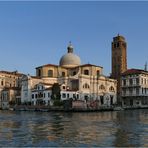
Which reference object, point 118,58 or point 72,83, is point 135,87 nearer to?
→ point 118,58

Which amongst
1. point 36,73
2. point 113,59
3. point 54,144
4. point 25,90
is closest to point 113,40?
point 113,59

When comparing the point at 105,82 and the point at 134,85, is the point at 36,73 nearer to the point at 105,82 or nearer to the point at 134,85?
the point at 105,82

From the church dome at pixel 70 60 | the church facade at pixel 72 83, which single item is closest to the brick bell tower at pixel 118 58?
the church facade at pixel 72 83

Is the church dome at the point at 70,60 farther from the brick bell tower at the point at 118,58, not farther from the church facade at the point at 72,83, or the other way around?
the brick bell tower at the point at 118,58

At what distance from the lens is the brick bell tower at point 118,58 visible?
303 feet

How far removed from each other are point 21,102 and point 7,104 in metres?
5.79

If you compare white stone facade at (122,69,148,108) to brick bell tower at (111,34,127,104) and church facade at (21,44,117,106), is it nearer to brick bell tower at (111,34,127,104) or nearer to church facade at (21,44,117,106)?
church facade at (21,44,117,106)

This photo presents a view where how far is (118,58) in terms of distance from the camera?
93.8 m

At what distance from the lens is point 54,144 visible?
17.0 metres

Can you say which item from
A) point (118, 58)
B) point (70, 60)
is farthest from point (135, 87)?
point (70, 60)

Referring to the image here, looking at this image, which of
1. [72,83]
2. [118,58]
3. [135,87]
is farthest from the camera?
[118,58]

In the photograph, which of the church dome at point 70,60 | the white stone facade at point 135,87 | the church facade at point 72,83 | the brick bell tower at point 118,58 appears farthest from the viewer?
the brick bell tower at point 118,58

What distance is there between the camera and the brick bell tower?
→ 92.4m

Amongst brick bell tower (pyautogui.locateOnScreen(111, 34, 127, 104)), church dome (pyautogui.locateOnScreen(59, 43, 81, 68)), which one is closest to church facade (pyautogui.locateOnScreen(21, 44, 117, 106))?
church dome (pyautogui.locateOnScreen(59, 43, 81, 68))
